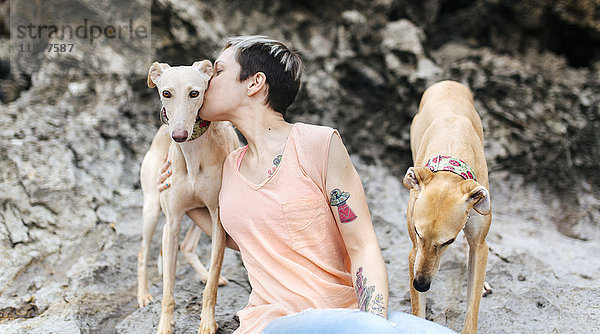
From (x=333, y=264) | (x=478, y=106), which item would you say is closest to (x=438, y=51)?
(x=478, y=106)

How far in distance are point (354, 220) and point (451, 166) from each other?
87 cm

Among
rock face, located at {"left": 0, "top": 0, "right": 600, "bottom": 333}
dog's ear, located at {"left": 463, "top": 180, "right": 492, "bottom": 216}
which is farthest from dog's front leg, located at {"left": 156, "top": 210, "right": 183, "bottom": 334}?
dog's ear, located at {"left": 463, "top": 180, "right": 492, "bottom": 216}

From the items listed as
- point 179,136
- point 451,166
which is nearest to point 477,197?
point 451,166

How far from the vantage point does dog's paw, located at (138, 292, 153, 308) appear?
4.06 metres

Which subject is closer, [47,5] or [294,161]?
[294,161]

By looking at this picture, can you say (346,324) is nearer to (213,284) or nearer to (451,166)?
(451,166)

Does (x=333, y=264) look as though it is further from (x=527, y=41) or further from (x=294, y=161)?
(x=527, y=41)

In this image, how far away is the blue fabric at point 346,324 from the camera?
2010 millimetres

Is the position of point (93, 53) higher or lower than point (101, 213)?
higher

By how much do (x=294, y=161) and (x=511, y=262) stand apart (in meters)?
2.67

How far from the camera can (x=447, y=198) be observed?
2.84 metres

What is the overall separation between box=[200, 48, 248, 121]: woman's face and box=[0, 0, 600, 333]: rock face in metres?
1.64

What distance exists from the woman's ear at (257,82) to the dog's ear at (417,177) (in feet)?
3.19

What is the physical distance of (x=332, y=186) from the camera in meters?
2.53
